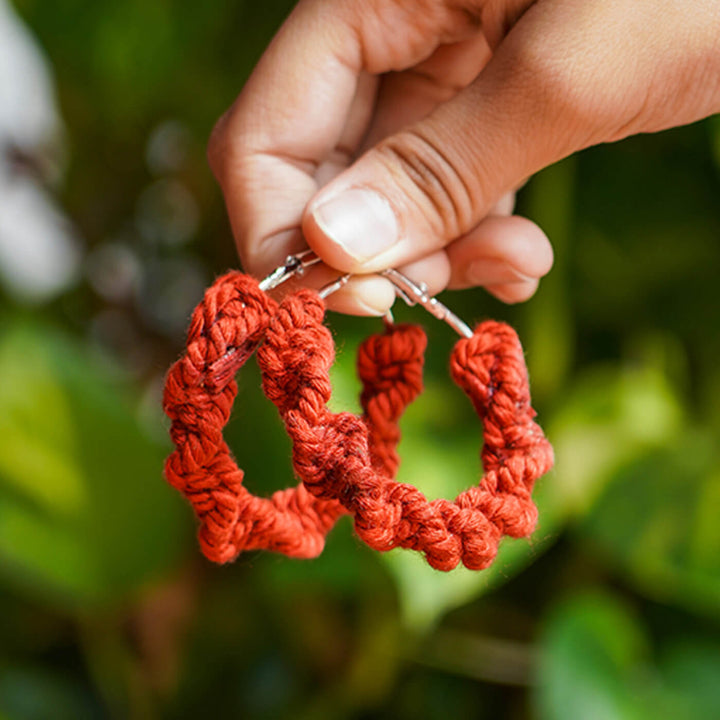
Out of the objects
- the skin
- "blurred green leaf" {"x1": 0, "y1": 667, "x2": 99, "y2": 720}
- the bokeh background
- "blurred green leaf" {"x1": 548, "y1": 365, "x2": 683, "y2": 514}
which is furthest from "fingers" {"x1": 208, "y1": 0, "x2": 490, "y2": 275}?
"blurred green leaf" {"x1": 0, "y1": 667, "x2": 99, "y2": 720}

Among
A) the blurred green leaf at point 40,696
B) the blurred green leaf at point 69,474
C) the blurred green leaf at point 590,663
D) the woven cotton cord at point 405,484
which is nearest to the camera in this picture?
the woven cotton cord at point 405,484

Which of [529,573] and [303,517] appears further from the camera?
[529,573]

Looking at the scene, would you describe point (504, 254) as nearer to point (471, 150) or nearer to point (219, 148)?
point (471, 150)

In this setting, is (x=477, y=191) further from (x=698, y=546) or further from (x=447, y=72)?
(x=698, y=546)

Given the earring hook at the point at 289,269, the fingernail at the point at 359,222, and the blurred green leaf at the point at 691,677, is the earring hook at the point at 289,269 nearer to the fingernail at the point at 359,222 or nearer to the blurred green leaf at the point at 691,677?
the fingernail at the point at 359,222

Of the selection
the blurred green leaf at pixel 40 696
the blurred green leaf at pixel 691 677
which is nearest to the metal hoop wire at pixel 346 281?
the blurred green leaf at pixel 691 677

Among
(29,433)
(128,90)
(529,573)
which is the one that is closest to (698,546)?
(529,573)

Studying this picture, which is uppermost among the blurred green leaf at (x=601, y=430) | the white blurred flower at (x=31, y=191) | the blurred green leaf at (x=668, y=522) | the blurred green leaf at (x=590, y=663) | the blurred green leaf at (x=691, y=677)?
the white blurred flower at (x=31, y=191)
